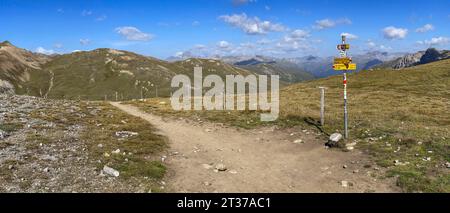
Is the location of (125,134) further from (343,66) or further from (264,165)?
(343,66)

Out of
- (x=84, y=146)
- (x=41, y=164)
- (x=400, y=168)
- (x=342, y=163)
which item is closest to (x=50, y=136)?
(x=84, y=146)

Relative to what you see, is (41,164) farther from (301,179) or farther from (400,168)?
(400,168)

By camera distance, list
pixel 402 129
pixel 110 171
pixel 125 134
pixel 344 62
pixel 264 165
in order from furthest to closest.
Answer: pixel 125 134
pixel 402 129
pixel 344 62
pixel 264 165
pixel 110 171

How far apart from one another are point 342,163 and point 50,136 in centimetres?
1708

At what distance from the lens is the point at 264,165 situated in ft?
62.7

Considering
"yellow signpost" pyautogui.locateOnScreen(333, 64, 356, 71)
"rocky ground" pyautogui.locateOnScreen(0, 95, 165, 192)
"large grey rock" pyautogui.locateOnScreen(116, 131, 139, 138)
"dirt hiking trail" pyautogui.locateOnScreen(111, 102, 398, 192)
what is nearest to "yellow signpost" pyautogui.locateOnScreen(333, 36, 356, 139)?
"yellow signpost" pyautogui.locateOnScreen(333, 64, 356, 71)

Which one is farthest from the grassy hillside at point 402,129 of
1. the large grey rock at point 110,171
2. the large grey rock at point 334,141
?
the large grey rock at point 110,171

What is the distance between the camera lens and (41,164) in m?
16.8

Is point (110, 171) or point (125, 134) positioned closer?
point (110, 171)

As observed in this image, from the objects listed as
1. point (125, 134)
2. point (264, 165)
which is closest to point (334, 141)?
point (264, 165)

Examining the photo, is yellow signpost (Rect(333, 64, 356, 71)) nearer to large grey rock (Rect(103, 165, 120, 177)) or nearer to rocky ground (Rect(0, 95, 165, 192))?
rocky ground (Rect(0, 95, 165, 192))

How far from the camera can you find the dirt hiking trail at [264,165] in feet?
51.0

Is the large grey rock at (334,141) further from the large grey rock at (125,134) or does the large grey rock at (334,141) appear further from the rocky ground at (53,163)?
the large grey rock at (125,134)
